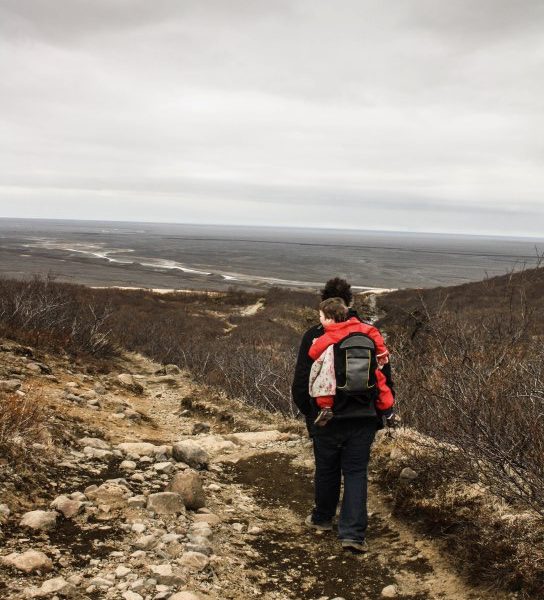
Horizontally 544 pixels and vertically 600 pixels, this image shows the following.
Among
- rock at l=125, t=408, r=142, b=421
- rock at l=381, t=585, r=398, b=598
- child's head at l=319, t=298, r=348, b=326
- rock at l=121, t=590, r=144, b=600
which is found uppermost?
child's head at l=319, t=298, r=348, b=326

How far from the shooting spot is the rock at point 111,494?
12.4ft

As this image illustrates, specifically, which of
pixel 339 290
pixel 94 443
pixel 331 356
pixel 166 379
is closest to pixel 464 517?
pixel 331 356

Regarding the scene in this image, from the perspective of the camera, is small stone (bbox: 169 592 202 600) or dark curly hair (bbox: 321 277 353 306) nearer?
small stone (bbox: 169 592 202 600)

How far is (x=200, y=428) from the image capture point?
741 cm

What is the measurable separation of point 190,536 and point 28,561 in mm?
1043

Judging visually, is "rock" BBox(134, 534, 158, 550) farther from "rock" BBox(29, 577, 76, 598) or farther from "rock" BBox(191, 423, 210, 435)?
"rock" BBox(191, 423, 210, 435)

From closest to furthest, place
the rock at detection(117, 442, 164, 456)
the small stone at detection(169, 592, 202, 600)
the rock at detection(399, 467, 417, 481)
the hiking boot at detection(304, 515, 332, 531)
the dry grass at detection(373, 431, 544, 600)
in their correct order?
the small stone at detection(169, 592, 202, 600) → the dry grass at detection(373, 431, 544, 600) → the hiking boot at detection(304, 515, 332, 531) → the rock at detection(399, 467, 417, 481) → the rock at detection(117, 442, 164, 456)

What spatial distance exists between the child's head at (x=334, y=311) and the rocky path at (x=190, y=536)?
1.63 meters

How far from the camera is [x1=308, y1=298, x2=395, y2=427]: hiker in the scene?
12.0ft

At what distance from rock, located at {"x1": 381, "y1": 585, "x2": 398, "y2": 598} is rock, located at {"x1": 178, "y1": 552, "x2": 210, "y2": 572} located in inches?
42.6

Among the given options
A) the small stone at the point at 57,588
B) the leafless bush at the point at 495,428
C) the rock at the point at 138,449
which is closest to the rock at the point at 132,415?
the rock at the point at 138,449

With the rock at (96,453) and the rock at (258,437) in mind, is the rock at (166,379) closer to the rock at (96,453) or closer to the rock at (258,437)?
the rock at (258,437)

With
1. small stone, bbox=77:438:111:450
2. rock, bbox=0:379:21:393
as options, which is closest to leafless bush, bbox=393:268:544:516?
small stone, bbox=77:438:111:450

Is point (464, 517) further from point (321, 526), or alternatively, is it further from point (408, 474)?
point (321, 526)
